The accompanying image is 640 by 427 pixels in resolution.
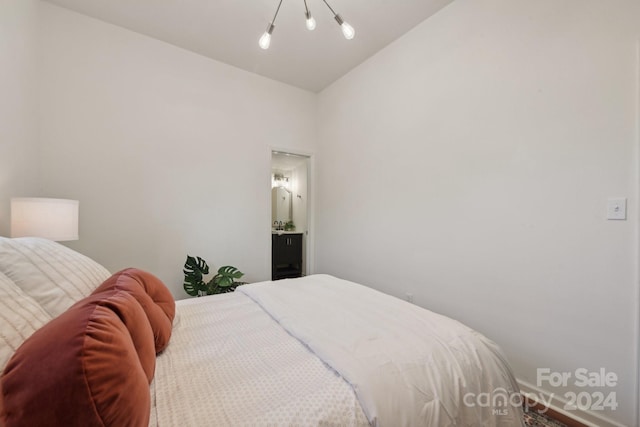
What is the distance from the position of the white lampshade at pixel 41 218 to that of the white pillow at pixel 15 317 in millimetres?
1094

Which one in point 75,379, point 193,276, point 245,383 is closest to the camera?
point 75,379

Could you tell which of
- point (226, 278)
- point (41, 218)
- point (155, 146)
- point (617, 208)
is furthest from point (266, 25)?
point (617, 208)

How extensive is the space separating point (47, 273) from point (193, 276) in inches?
71.2

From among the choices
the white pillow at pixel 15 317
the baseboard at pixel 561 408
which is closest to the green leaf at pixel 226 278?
the white pillow at pixel 15 317

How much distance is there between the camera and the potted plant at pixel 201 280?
2.64m

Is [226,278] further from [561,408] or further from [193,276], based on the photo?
[561,408]

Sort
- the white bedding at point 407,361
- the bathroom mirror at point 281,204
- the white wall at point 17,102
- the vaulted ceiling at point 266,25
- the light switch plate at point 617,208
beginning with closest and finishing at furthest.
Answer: the white bedding at point 407,361 → the light switch plate at point 617,208 → the white wall at point 17,102 → the vaulted ceiling at point 266,25 → the bathroom mirror at point 281,204

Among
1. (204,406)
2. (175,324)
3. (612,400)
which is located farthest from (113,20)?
(612,400)

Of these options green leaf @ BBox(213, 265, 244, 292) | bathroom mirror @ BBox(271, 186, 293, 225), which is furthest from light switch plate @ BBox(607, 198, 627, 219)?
bathroom mirror @ BBox(271, 186, 293, 225)

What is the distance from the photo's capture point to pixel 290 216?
18.8 ft

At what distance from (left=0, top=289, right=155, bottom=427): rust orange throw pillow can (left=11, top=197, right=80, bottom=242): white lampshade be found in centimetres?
151

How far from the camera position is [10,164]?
1750 millimetres

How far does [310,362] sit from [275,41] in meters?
2.96

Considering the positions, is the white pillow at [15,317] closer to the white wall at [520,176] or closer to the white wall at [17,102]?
the white wall at [17,102]
